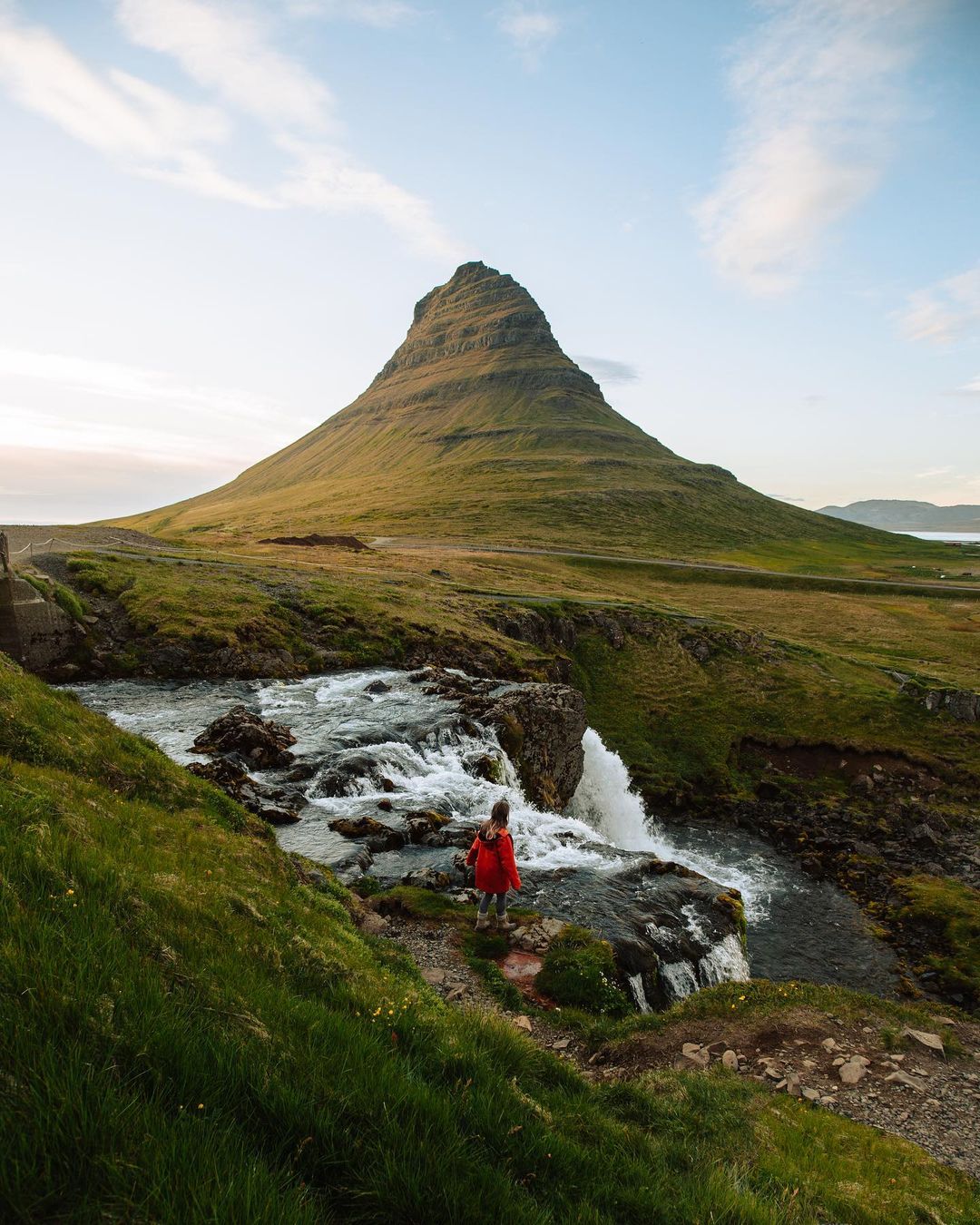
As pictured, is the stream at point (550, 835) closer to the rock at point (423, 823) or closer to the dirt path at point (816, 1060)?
the rock at point (423, 823)

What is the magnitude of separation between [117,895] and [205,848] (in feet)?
16.5

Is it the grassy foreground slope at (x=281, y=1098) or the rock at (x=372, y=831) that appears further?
the rock at (x=372, y=831)

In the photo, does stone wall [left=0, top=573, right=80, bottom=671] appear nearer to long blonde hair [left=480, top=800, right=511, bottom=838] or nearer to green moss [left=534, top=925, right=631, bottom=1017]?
long blonde hair [left=480, top=800, right=511, bottom=838]

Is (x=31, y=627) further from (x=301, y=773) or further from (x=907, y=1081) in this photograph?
(x=907, y=1081)

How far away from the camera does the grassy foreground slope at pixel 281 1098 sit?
3.47m

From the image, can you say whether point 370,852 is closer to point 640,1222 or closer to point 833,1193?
point 833,1193

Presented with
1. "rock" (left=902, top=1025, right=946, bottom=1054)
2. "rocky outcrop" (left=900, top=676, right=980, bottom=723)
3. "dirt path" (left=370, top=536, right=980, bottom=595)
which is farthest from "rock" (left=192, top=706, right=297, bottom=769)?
"dirt path" (left=370, top=536, right=980, bottom=595)

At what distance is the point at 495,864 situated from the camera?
15.5m

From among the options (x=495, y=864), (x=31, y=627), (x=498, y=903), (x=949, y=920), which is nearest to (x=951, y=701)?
(x=949, y=920)

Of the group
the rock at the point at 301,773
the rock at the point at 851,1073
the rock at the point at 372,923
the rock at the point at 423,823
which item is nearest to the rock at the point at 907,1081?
the rock at the point at 851,1073

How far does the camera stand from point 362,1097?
15.4 ft

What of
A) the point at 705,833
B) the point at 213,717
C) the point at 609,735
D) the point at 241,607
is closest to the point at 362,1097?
the point at 213,717

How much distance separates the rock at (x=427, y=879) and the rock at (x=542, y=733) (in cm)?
1299

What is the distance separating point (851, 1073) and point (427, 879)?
10.9 m
